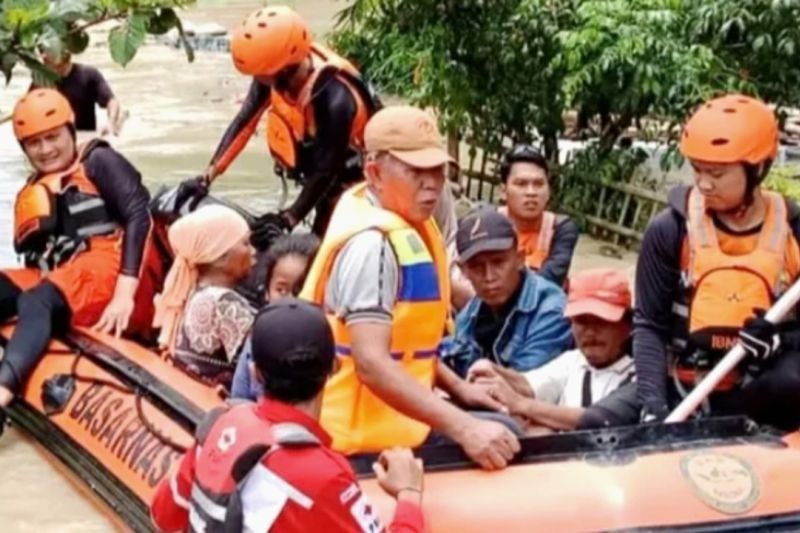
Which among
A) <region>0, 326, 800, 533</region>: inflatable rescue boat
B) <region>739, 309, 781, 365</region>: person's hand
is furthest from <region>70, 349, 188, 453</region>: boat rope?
<region>739, 309, 781, 365</region>: person's hand

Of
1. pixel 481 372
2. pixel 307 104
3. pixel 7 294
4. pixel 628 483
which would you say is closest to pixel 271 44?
pixel 307 104

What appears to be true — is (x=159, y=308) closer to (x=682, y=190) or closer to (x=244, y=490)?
(x=682, y=190)

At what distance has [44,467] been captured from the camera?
5.70 metres

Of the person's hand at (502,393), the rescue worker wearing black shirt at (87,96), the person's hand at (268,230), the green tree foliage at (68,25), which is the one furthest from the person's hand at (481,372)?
the rescue worker wearing black shirt at (87,96)

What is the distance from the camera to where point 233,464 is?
280 cm

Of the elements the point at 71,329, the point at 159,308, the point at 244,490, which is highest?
the point at 244,490

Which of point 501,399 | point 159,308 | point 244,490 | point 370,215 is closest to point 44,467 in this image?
point 159,308

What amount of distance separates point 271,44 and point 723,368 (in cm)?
231

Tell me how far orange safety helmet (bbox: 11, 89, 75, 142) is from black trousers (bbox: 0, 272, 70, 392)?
22.2 inches

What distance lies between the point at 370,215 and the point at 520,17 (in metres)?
5.40

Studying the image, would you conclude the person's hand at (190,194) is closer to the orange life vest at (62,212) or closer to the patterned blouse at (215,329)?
the orange life vest at (62,212)

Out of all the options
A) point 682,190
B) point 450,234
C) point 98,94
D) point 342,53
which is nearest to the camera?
point 682,190

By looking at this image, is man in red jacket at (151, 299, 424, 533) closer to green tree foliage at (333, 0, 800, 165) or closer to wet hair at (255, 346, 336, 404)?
wet hair at (255, 346, 336, 404)

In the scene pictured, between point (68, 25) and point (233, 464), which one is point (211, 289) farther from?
point (233, 464)
